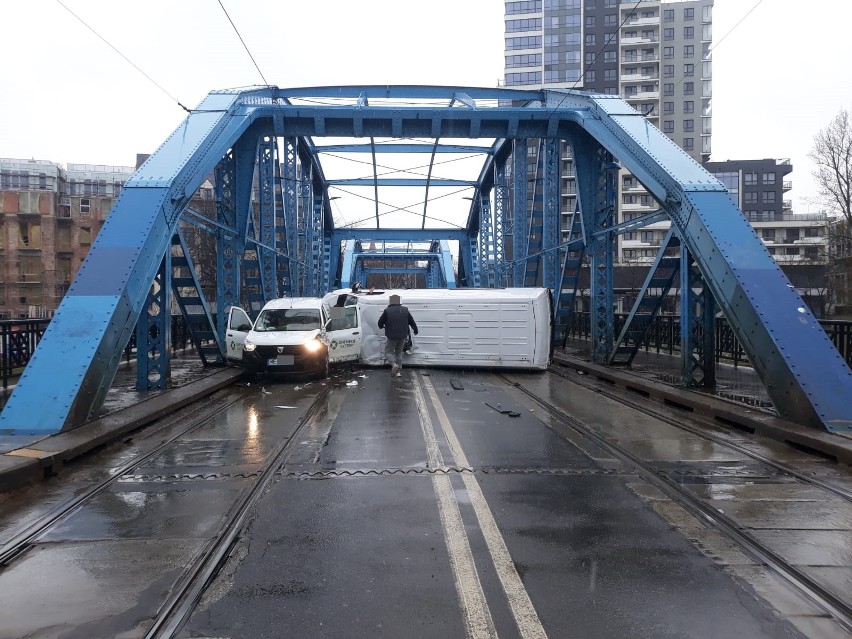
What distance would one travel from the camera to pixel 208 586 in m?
3.80

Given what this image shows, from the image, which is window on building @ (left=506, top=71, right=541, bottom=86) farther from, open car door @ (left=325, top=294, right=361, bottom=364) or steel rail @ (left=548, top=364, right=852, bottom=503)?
steel rail @ (left=548, top=364, right=852, bottom=503)

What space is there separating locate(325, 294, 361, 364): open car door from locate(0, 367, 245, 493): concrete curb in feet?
15.3

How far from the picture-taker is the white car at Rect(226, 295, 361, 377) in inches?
557

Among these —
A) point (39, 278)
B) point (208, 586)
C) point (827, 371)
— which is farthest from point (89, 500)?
point (39, 278)

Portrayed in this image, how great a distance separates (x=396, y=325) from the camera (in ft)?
49.4

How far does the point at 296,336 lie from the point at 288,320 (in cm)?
127

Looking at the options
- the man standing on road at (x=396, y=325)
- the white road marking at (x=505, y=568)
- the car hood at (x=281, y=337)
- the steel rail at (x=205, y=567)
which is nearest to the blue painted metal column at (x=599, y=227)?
the man standing on road at (x=396, y=325)

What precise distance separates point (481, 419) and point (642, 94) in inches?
3252

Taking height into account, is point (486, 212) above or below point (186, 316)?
above

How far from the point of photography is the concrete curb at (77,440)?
5.98 m

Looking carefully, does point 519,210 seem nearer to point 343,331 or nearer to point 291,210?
point 291,210

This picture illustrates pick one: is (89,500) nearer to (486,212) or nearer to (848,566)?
(848,566)

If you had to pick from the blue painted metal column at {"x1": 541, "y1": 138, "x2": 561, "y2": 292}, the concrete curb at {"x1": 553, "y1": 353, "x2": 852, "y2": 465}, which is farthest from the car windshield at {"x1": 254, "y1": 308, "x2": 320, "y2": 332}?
the blue painted metal column at {"x1": 541, "y1": 138, "x2": 561, "y2": 292}

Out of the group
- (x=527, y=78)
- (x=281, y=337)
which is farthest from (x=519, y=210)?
(x=527, y=78)
